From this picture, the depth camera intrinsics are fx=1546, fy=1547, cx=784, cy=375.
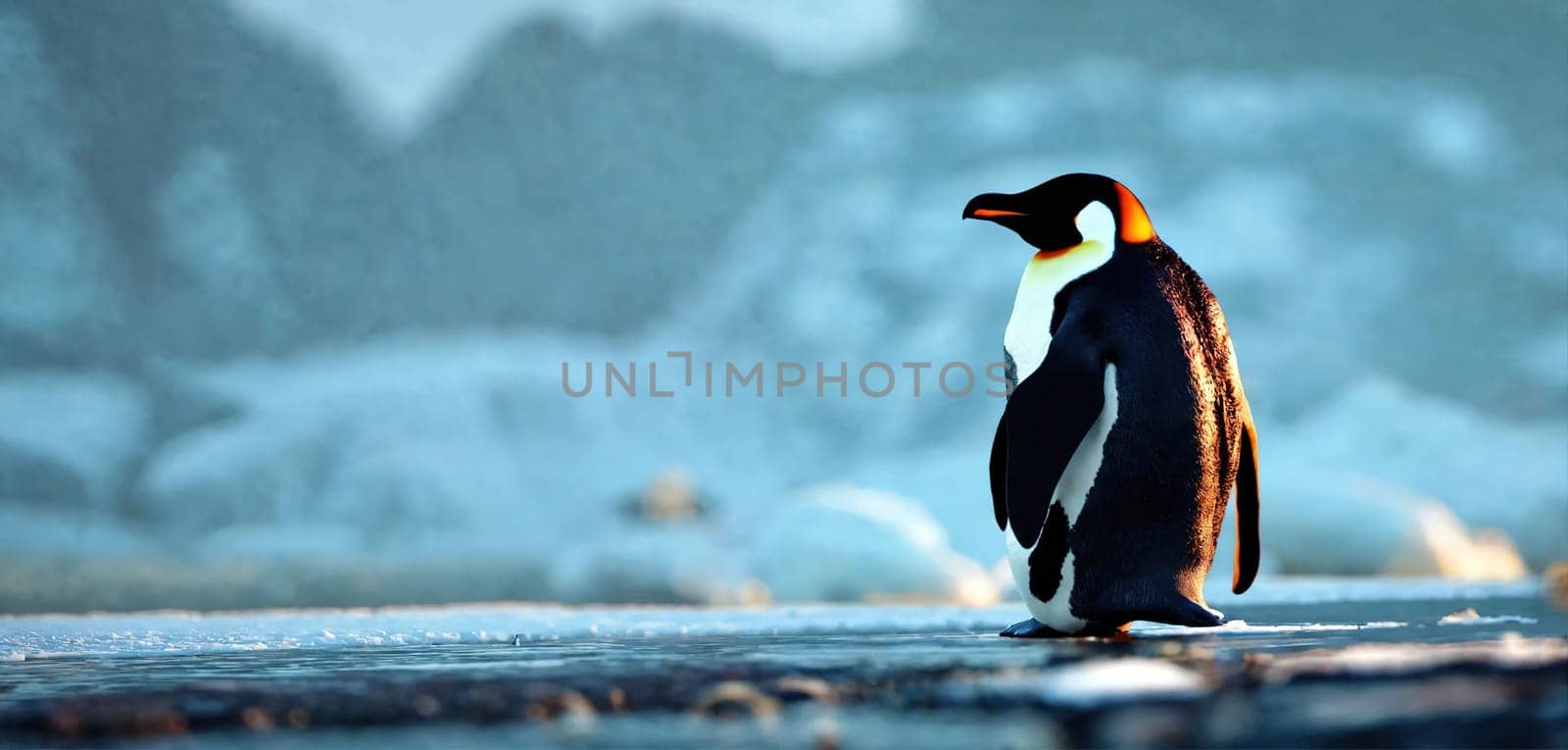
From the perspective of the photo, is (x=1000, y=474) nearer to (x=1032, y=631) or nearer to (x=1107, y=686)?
(x=1032, y=631)

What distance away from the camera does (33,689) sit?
2.38 m

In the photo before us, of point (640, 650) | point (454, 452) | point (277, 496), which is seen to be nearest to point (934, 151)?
point (454, 452)

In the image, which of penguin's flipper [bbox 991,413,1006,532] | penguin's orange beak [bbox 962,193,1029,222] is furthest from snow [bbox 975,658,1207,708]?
penguin's orange beak [bbox 962,193,1029,222]

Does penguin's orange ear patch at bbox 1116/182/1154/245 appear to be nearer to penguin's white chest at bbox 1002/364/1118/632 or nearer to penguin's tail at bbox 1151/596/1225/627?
penguin's white chest at bbox 1002/364/1118/632

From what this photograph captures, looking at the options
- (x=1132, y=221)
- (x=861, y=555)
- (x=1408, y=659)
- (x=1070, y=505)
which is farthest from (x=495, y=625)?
(x=861, y=555)

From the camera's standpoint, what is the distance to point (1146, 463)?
3.23 m

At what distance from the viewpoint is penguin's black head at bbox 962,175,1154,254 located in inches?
135

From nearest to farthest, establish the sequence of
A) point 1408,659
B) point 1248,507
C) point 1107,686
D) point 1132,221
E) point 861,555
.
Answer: point 1107,686
point 1408,659
point 1132,221
point 1248,507
point 861,555

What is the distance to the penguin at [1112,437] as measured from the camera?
3.19 metres

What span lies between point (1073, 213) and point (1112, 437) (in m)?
0.55

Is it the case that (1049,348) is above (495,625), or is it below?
above

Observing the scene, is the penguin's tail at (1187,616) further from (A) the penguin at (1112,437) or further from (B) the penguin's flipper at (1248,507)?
(B) the penguin's flipper at (1248,507)

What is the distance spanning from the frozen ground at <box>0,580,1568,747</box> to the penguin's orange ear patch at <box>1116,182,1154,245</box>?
0.87m

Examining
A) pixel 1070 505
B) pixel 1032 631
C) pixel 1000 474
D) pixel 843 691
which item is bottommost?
pixel 843 691
